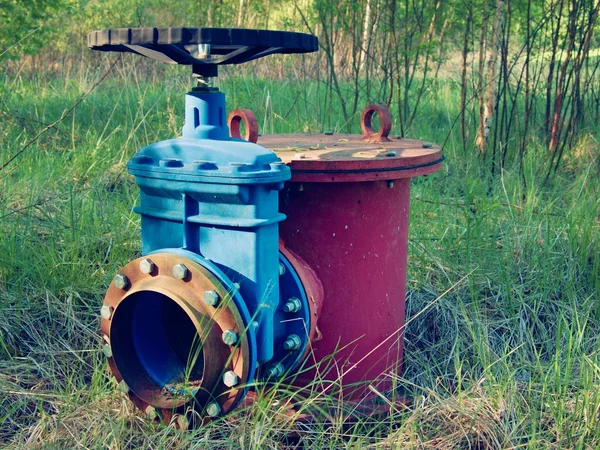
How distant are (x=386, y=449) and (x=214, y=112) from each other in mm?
903

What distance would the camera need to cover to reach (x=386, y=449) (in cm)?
166

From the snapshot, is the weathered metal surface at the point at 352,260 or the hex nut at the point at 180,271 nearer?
the hex nut at the point at 180,271

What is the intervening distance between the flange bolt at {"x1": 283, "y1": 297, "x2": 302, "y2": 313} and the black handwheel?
58cm

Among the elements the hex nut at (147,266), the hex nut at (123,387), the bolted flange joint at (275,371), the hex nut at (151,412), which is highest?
the hex nut at (147,266)

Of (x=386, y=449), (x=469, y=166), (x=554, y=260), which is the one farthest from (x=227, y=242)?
(x=469, y=166)

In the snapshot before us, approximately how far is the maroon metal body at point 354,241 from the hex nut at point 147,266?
1.32 ft

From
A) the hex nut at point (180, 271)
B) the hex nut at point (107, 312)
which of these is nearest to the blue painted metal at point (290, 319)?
the hex nut at point (180, 271)

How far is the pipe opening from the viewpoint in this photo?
164cm

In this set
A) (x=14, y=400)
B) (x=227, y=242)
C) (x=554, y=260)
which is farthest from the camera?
(x=554, y=260)

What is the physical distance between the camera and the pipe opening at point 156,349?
1641 millimetres

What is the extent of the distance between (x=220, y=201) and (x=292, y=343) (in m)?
0.41

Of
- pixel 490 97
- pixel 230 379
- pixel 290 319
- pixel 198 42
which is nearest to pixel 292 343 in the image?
pixel 290 319

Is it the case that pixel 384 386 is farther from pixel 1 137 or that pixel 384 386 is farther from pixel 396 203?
pixel 1 137

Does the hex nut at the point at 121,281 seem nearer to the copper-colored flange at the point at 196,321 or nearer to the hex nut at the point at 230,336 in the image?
→ the copper-colored flange at the point at 196,321
